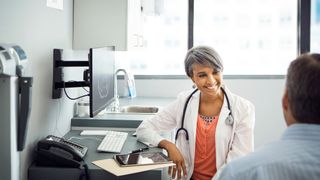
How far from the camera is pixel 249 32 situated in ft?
13.4

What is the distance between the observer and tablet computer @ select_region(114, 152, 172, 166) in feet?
5.68

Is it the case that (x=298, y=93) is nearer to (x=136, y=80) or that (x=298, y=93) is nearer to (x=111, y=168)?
(x=111, y=168)

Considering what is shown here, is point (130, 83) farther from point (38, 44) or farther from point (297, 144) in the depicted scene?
point (297, 144)

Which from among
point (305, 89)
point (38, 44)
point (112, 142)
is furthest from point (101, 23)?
point (305, 89)

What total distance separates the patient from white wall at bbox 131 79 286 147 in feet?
10.3

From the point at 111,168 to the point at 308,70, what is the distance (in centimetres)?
111

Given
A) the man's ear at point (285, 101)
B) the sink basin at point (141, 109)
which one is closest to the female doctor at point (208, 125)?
the man's ear at point (285, 101)

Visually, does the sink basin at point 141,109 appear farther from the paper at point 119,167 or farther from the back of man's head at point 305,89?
the back of man's head at point 305,89

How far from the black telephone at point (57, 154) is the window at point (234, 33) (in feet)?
7.50

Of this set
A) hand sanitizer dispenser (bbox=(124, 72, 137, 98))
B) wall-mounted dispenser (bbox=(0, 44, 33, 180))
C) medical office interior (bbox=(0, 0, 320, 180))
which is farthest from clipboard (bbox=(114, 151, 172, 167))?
hand sanitizer dispenser (bbox=(124, 72, 137, 98))

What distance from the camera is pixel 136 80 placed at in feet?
13.2

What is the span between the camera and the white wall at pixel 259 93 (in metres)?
3.96

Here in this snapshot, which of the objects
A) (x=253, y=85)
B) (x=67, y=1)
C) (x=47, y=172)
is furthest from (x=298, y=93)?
(x=253, y=85)

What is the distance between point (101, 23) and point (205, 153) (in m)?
1.31
